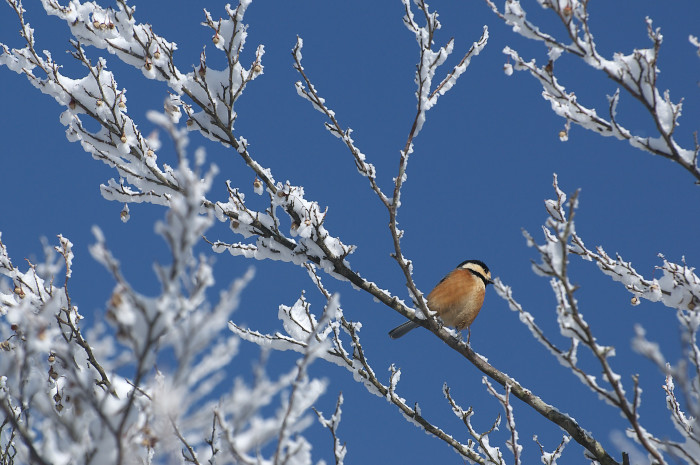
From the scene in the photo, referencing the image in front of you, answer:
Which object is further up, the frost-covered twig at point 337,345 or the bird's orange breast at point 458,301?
the bird's orange breast at point 458,301

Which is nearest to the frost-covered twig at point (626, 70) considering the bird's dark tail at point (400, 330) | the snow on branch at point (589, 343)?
the snow on branch at point (589, 343)

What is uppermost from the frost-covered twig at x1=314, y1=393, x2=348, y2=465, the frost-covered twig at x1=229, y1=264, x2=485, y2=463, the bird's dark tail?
the bird's dark tail

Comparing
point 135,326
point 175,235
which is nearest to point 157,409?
point 135,326

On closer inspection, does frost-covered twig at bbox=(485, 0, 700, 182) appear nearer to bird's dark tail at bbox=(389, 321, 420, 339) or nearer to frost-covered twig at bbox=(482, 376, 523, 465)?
frost-covered twig at bbox=(482, 376, 523, 465)

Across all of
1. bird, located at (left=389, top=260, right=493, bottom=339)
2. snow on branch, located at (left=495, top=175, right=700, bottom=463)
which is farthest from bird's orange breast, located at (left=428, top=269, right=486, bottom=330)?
snow on branch, located at (left=495, top=175, right=700, bottom=463)

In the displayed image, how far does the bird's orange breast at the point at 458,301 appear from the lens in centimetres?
600

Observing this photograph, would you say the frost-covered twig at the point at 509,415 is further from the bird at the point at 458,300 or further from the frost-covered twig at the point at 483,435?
the bird at the point at 458,300

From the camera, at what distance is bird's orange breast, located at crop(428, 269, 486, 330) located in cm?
600

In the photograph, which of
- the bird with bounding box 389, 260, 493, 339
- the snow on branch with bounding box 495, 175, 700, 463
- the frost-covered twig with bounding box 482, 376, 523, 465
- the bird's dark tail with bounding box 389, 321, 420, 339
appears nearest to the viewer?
the snow on branch with bounding box 495, 175, 700, 463

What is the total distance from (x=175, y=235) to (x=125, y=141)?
2.20m

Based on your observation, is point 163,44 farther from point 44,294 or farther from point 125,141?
point 44,294

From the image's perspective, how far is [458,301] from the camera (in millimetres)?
6008

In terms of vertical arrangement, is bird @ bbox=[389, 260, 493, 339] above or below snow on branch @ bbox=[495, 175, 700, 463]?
above

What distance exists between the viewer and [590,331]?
2492 millimetres
